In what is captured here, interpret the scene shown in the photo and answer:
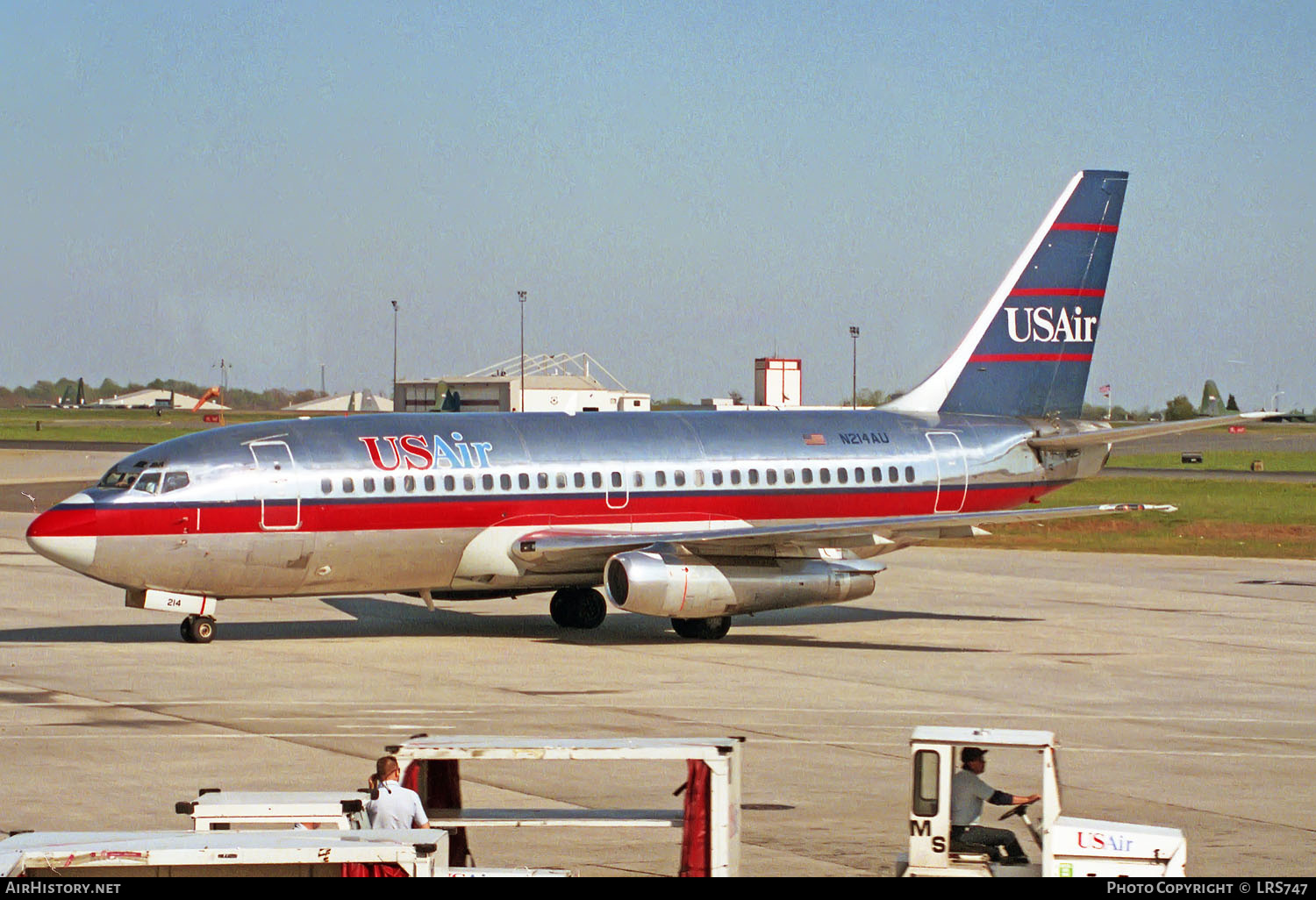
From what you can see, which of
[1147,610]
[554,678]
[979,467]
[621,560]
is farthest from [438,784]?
[1147,610]

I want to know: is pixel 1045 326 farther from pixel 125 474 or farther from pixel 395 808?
pixel 395 808

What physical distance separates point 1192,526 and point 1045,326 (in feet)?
84.3

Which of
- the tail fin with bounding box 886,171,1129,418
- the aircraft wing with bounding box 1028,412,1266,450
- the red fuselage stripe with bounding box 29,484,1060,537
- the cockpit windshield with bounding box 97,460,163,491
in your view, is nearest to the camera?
the red fuselage stripe with bounding box 29,484,1060,537

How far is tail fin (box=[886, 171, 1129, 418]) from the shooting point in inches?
1668

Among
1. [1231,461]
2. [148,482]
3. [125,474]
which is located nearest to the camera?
[148,482]

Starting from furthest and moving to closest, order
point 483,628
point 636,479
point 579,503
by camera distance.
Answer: point 483,628 < point 636,479 < point 579,503

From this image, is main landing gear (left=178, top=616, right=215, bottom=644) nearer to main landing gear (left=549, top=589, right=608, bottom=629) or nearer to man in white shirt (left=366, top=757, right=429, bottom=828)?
main landing gear (left=549, top=589, right=608, bottom=629)

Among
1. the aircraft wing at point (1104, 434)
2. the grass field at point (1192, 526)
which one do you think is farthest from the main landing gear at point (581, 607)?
the grass field at point (1192, 526)

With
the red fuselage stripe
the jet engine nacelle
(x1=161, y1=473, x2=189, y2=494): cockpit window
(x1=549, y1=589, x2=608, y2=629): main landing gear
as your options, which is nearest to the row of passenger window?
the red fuselage stripe

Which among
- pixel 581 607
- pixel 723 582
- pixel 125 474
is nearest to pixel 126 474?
pixel 125 474

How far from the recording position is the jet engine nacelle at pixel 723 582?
33500 millimetres

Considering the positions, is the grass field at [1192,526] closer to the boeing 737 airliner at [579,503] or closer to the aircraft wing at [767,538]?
the boeing 737 airliner at [579,503]

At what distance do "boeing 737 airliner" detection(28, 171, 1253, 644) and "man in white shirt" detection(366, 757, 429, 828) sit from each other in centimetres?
1951

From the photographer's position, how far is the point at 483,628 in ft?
126
